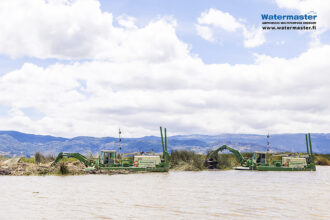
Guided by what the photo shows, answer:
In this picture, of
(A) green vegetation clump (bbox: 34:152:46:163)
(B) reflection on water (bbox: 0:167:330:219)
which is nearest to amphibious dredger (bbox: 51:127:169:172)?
(A) green vegetation clump (bbox: 34:152:46:163)

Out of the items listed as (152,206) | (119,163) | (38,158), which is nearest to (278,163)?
(119,163)

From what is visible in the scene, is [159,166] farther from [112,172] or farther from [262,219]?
[262,219]

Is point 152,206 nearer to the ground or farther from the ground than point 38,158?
nearer to the ground

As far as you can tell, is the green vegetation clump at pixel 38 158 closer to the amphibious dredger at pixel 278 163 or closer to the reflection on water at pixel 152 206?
the amphibious dredger at pixel 278 163

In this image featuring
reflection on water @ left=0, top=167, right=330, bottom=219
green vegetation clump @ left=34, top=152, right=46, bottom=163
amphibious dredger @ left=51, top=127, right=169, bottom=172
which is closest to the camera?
reflection on water @ left=0, top=167, right=330, bottom=219

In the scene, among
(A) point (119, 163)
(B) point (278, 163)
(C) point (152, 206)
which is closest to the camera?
(C) point (152, 206)

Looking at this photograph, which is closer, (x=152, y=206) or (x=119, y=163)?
(x=152, y=206)

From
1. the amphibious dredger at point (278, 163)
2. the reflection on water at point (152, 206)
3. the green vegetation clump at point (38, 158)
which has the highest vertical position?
the green vegetation clump at point (38, 158)

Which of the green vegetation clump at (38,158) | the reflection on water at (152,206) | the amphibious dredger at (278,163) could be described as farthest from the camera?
the amphibious dredger at (278,163)

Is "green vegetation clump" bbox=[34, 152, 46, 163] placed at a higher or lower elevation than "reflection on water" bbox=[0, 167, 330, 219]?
higher

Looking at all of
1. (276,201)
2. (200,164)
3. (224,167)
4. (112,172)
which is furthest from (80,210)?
(224,167)

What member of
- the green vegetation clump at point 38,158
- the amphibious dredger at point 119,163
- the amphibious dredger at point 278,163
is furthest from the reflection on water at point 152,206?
the amphibious dredger at point 278,163

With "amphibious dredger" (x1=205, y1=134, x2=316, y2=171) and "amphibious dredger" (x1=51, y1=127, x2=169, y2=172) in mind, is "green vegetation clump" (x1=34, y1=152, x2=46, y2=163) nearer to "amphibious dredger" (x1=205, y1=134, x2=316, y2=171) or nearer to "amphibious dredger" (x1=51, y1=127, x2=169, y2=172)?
"amphibious dredger" (x1=51, y1=127, x2=169, y2=172)

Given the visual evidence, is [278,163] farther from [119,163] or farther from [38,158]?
[38,158]
